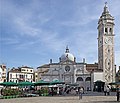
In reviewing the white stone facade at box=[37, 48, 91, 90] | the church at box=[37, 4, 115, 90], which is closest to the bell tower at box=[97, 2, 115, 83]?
the church at box=[37, 4, 115, 90]

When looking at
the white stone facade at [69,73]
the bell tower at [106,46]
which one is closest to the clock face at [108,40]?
the bell tower at [106,46]

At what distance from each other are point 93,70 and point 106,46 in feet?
29.6

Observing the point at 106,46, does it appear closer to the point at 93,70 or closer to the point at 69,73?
the point at 93,70

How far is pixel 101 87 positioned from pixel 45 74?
39.3 metres

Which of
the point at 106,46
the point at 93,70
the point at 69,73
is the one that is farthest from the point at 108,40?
the point at 69,73

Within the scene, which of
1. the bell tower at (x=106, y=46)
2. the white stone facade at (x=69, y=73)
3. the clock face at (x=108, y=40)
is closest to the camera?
the bell tower at (x=106, y=46)

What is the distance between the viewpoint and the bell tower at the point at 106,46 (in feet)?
280

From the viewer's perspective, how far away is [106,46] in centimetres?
8750

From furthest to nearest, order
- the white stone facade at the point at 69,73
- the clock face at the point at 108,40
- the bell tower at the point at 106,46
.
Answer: the white stone facade at the point at 69,73
the clock face at the point at 108,40
the bell tower at the point at 106,46

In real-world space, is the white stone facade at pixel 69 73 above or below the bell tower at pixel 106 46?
below

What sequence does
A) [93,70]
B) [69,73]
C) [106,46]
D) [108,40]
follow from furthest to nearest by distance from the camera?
1. [69,73]
2. [93,70]
3. [108,40]
4. [106,46]

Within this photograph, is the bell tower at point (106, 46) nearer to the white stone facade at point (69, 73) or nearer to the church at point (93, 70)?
the church at point (93, 70)

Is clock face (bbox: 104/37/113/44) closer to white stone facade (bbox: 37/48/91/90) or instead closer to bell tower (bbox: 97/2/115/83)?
bell tower (bbox: 97/2/115/83)

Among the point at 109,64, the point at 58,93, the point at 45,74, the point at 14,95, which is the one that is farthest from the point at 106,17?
the point at 14,95
